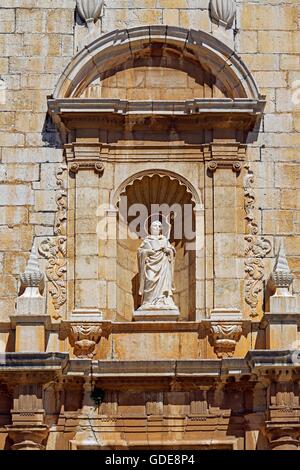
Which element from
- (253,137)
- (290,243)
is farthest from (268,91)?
(290,243)

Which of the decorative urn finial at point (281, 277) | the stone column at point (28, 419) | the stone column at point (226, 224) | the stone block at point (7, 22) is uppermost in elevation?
the stone block at point (7, 22)

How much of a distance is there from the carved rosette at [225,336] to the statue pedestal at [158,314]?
20.1 inches

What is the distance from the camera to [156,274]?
20.9 metres

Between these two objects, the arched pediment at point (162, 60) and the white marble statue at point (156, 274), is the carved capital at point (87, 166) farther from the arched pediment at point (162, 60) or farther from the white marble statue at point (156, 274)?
the white marble statue at point (156, 274)

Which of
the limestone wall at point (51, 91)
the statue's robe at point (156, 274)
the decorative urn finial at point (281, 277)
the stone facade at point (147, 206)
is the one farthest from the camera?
the limestone wall at point (51, 91)

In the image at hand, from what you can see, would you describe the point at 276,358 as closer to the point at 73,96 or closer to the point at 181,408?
the point at 181,408

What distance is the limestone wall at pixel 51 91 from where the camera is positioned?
2108 centimetres

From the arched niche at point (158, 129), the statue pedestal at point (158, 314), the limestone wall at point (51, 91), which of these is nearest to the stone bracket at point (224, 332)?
the arched niche at point (158, 129)

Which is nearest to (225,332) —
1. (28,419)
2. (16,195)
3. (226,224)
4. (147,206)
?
(226,224)

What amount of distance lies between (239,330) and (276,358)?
0.85 metres

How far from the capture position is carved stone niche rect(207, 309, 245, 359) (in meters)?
20.5

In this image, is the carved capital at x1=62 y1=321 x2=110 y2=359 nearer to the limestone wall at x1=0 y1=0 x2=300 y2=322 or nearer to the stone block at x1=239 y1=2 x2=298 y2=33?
the limestone wall at x1=0 y1=0 x2=300 y2=322

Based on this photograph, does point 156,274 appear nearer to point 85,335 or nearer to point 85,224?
point 85,224

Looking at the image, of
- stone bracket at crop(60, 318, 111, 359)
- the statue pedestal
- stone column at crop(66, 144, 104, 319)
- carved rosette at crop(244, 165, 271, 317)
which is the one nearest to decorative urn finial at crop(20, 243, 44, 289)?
stone column at crop(66, 144, 104, 319)
